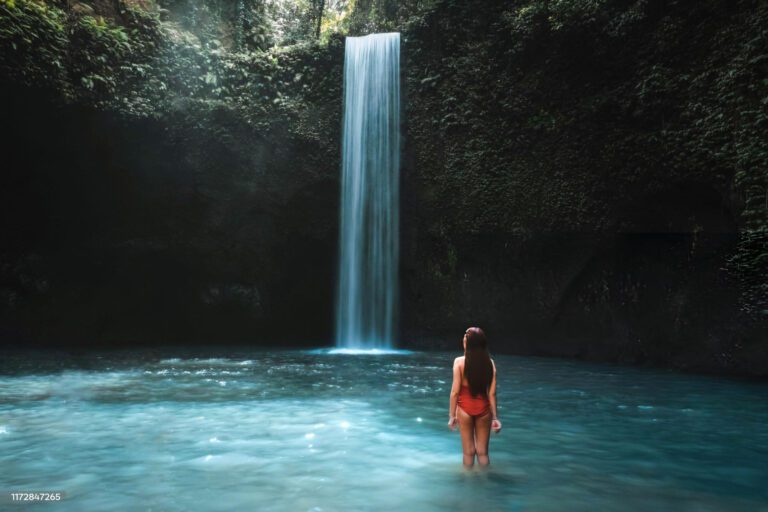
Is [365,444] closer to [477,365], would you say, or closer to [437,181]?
[477,365]

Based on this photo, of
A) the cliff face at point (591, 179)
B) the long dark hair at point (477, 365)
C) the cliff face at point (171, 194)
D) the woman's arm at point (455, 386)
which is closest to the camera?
the long dark hair at point (477, 365)

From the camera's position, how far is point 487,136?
16.2m

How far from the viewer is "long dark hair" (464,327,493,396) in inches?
192

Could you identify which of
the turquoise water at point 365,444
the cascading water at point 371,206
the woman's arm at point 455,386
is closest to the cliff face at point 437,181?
the cascading water at point 371,206

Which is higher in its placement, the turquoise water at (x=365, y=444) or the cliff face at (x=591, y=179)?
the cliff face at (x=591, y=179)

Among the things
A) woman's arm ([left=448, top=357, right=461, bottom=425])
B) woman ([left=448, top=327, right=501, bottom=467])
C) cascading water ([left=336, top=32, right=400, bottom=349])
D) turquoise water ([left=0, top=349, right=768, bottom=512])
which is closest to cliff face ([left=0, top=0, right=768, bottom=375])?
cascading water ([left=336, top=32, right=400, bottom=349])

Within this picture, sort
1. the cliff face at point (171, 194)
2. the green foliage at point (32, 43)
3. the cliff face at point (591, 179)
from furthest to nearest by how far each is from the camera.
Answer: the cliff face at point (171, 194), the green foliage at point (32, 43), the cliff face at point (591, 179)

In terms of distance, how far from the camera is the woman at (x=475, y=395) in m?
4.88

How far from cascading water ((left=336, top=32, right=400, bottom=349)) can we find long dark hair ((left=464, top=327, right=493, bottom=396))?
41.4ft

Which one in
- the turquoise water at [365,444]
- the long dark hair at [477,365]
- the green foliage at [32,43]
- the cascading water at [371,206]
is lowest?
the turquoise water at [365,444]

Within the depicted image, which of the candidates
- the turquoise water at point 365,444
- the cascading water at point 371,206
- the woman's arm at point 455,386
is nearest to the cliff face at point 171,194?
the cascading water at point 371,206

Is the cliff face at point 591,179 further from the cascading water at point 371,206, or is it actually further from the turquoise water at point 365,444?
the turquoise water at point 365,444

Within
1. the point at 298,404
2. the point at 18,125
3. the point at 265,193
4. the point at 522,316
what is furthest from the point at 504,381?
the point at 18,125

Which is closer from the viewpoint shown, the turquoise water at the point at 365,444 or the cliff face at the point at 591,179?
the turquoise water at the point at 365,444
